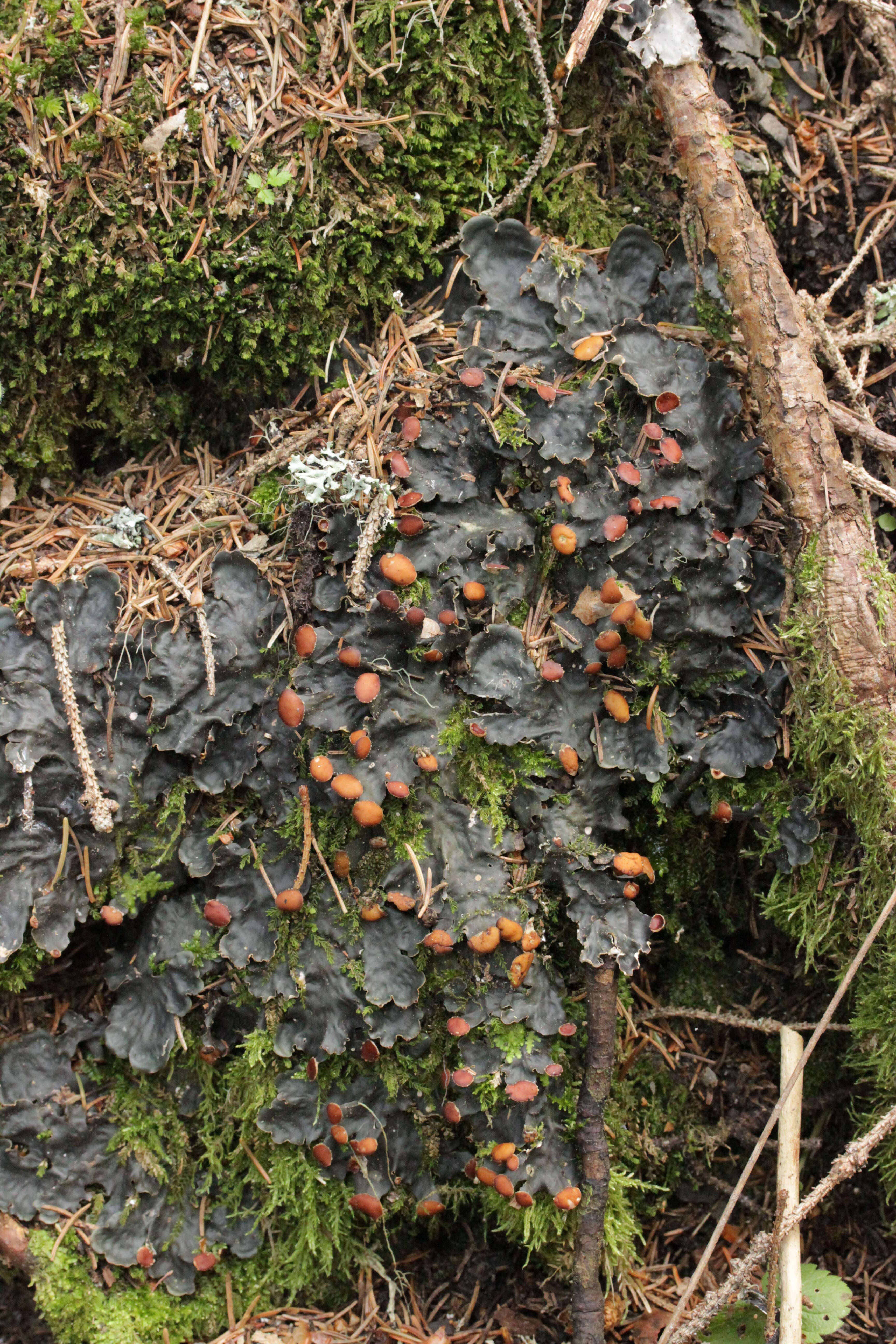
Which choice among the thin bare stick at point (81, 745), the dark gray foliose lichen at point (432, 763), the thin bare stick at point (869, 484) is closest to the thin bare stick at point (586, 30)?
the dark gray foliose lichen at point (432, 763)

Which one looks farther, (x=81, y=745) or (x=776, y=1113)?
(x=81, y=745)

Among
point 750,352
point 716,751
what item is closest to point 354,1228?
point 716,751

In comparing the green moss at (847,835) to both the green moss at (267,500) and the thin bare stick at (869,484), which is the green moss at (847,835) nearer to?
the thin bare stick at (869,484)

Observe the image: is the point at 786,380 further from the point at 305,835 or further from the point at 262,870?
the point at 262,870

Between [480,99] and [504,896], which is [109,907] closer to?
[504,896]

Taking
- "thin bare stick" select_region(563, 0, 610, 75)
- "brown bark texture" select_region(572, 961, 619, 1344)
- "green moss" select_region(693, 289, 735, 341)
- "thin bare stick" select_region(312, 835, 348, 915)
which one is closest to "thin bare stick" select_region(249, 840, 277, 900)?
"thin bare stick" select_region(312, 835, 348, 915)

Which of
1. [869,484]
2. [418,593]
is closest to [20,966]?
[418,593]
